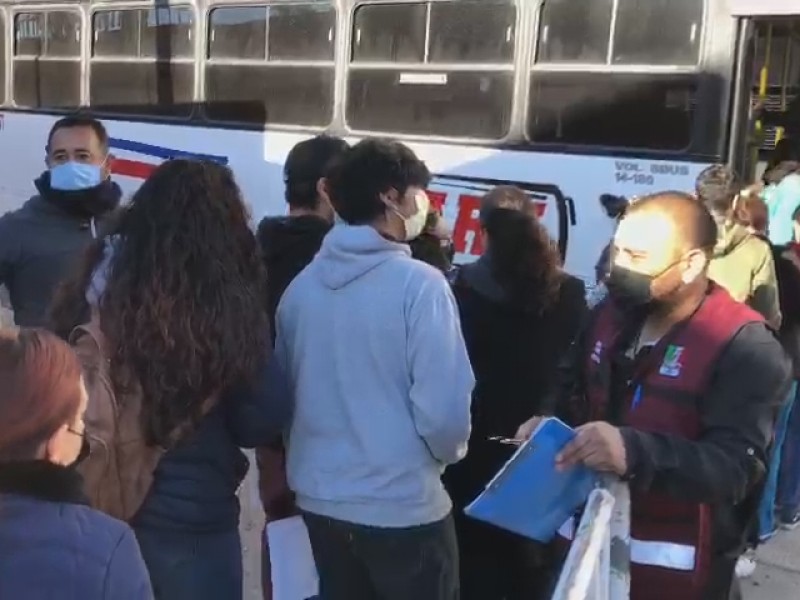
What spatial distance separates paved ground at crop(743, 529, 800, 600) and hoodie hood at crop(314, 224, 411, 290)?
8.78 feet

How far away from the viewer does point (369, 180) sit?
2541mm

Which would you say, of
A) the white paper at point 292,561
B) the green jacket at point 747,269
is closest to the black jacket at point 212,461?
the white paper at point 292,561

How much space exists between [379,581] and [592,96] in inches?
163

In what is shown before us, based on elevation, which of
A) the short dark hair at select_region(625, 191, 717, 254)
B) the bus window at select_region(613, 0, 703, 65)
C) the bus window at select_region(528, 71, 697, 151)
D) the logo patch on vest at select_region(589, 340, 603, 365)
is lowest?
the logo patch on vest at select_region(589, 340, 603, 365)

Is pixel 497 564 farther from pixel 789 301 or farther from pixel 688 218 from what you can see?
pixel 789 301

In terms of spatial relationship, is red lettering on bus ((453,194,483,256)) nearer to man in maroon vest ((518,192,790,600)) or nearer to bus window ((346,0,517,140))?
bus window ((346,0,517,140))

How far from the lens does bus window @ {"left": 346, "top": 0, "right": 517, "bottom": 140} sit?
647 centimetres

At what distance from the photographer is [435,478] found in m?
2.54

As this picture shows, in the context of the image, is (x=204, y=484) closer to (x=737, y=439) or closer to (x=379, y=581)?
(x=379, y=581)

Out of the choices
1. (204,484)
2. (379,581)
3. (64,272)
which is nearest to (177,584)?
(204,484)

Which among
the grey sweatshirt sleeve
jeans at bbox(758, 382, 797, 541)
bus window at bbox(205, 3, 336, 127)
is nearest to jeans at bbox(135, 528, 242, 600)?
the grey sweatshirt sleeve

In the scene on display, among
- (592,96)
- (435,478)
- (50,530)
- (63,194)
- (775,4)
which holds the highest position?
(775,4)

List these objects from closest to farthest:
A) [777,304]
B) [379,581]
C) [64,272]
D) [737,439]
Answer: [737,439] → [379,581] → [64,272] → [777,304]

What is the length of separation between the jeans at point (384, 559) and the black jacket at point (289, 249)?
0.78 meters
